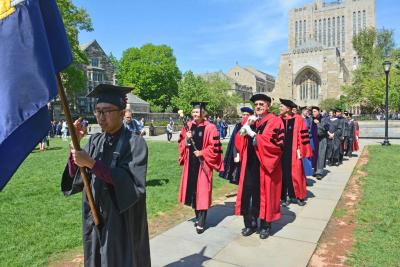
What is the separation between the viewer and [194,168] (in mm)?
6137

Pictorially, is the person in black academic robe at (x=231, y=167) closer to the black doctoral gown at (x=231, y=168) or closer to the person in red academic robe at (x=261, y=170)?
the black doctoral gown at (x=231, y=168)

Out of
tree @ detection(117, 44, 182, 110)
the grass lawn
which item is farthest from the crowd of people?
tree @ detection(117, 44, 182, 110)

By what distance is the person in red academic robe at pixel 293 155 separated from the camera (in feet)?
24.9

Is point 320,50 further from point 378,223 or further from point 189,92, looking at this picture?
point 378,223

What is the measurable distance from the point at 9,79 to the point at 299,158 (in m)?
6.34

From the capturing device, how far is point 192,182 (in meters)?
6.12

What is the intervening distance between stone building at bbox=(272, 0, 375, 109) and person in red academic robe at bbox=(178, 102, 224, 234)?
80.6m

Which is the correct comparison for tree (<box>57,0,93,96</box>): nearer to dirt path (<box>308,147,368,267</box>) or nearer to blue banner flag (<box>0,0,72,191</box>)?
dirt path (<box>308,147,368,267</box>)

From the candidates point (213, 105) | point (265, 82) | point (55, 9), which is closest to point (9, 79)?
point (55, 9)

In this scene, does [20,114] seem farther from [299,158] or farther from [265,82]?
[265,82]

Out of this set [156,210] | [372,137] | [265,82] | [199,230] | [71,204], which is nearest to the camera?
[199,230]

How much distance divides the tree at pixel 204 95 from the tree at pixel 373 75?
21617 mm

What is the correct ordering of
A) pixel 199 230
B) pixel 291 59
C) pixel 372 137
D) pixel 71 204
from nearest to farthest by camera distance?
pixel 199 230 < pixel 71 204 < pixel 372 137 < pixel 291 59

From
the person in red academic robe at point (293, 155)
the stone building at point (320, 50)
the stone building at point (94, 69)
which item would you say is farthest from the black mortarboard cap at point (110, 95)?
A: the stone building at point (320, 50)
